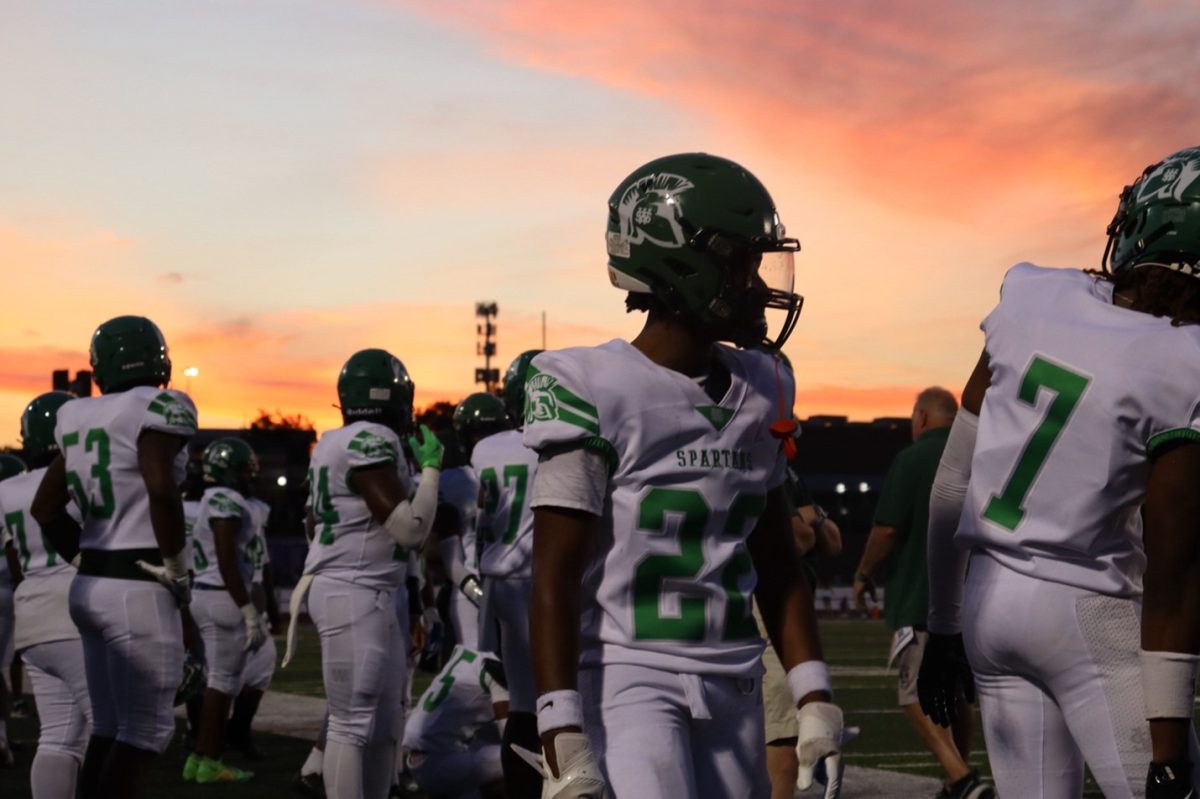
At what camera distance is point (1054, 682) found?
383 cm

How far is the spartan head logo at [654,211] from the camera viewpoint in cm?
377

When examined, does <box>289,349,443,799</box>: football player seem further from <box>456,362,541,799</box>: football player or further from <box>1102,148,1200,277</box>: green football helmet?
<box>1102,148,1200,277</box>: green football helmet

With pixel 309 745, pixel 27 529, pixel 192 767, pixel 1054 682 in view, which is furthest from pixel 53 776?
pixel 309 745

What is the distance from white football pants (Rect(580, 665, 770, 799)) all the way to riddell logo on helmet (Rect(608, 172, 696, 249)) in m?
0.90

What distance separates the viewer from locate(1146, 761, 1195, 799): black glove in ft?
11.6

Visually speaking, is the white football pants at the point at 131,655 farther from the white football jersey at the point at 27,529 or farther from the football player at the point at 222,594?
the football player at the point at 222,594

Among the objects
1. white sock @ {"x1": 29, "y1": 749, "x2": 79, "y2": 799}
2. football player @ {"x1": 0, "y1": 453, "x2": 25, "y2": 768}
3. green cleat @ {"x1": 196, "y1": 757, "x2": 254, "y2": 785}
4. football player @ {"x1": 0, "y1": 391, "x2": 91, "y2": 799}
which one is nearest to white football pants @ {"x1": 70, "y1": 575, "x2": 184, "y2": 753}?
football player @ {"x1": 0, "y1": 391, "x2": 91, "y2": 799}

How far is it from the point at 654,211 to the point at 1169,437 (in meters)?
1.15

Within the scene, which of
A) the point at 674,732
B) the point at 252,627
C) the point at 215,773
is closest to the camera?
the point at 674,732

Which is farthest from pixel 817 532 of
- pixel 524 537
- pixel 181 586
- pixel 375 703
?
pixel 181 586

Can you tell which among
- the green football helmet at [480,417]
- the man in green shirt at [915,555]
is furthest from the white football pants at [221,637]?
the man in green shirt at [915,555]

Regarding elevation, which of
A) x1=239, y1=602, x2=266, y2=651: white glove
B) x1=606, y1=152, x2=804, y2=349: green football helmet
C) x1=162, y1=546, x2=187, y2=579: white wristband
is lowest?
x1=239, y1=602, x2=266, y2=651: white glove

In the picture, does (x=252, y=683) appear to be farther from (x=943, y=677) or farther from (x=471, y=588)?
(x=943, y=677)

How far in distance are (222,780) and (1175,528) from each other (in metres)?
8.25
